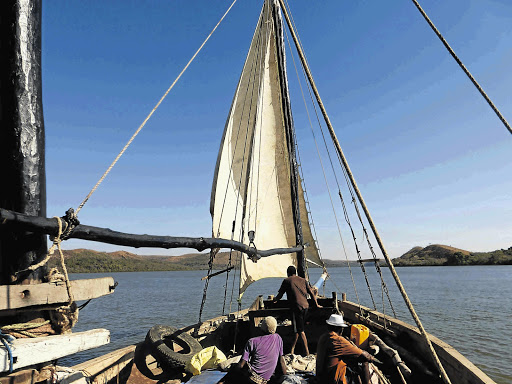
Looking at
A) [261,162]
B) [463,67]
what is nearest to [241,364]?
[463,67]

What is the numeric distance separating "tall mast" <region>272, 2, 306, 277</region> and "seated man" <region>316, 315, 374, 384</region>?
6617mm

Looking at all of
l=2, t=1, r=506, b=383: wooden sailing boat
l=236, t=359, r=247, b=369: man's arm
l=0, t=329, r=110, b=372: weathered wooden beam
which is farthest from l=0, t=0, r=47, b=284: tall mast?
l=2, t=1, r=506, b=383: wooden sailing boat

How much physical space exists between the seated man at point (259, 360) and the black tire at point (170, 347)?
3.69ft

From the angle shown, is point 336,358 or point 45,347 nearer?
point 45,347

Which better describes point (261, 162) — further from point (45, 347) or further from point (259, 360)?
point (45, 347)

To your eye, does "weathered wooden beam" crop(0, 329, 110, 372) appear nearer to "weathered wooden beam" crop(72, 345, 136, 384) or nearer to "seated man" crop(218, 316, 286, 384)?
"weathered wooden beam" crop(72, 345, 136, 384)

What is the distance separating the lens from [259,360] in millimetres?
4375

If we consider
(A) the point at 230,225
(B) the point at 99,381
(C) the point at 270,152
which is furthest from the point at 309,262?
(B) the point at 99,381

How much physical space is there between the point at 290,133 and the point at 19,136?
9.25m

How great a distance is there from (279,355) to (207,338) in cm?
343

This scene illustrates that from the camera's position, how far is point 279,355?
463 centimetres

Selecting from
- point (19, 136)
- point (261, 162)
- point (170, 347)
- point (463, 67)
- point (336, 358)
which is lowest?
point (170, 347)

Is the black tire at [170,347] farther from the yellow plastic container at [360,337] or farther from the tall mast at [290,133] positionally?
the tall mast at [290,133]

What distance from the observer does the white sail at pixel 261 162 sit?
11148 millimetres
